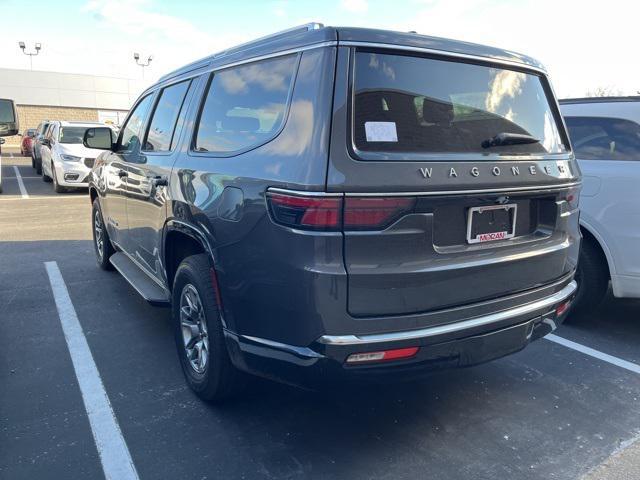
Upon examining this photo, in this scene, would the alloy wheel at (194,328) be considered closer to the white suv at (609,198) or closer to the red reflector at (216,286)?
the red reflector at (216,286)

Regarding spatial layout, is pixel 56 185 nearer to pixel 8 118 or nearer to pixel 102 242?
pixel 8 118

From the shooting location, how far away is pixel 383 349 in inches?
91.1

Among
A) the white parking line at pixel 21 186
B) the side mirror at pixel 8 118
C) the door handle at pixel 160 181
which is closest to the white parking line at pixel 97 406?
the door handle at pixel 160 181

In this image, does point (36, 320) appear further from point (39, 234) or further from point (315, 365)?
point (39, 234)

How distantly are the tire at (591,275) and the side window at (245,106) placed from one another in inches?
122

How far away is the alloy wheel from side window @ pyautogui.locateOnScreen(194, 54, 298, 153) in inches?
35.4

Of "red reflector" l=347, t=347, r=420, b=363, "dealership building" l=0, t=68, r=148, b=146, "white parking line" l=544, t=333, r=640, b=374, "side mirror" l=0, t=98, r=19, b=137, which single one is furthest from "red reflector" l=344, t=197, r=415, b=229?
"dealership building" l=0, t=68, r=148, b=146

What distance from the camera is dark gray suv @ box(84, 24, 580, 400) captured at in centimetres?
227

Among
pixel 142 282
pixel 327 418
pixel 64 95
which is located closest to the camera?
pixel 327 418

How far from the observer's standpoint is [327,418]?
10.2 ft

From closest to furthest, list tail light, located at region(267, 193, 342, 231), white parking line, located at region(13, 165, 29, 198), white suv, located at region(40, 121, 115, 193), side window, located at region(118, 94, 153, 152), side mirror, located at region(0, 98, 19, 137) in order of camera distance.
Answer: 1. tail light, located at region(267, 193, 342, 231)
2. side window, located at region(118, 94, 153, 152)
3. white suv, located at region(40, 121, 115, 193)
4. white parking line, located at region(13, 165, 29, 198)
5. side mirror, located at region(0, 98, 19, 137)

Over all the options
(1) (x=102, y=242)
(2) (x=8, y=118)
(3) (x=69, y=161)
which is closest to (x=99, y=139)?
(1) (x=102, y=242)

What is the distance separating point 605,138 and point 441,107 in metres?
2.51

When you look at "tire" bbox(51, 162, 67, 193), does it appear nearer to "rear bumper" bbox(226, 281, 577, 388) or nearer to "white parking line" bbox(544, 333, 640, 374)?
"rear bumper" bbox(226, 281, 577, 388)
